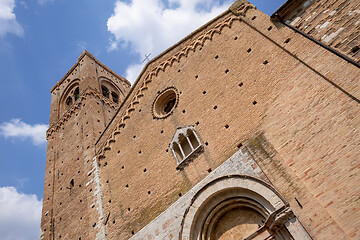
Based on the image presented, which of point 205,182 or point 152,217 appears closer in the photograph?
point 205,182

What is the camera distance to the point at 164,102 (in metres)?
10.6

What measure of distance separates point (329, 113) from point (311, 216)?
6.73ft

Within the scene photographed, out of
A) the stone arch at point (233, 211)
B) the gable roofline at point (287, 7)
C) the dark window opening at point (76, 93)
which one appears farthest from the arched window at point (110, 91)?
the stone arch at point (233, 211)

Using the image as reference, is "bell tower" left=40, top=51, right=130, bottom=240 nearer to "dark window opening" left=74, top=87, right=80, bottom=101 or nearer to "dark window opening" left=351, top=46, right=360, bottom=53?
"dark window opening" left=74, top=87, right=80, bottom=101

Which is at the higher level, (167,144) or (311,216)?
(167,144)

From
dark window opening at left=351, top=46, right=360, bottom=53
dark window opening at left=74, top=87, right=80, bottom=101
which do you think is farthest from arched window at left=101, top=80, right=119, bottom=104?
dark window opening at left=351, top=46, right=360, bottom=53

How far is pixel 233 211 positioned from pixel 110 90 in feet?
43.4

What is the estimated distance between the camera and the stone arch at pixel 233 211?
20.1 feet

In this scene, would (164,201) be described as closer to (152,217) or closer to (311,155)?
(152,217)

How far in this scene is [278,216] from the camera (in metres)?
5.79

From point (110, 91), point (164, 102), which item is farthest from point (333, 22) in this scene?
point (110, 91)

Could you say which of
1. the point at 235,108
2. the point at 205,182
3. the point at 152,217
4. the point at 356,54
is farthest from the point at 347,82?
the point at 152,217

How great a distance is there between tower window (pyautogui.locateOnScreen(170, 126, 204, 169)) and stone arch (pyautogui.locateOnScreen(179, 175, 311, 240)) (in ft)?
3.74

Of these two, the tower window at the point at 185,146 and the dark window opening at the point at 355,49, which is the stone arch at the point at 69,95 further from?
the dark window opening at the point at 355,49
